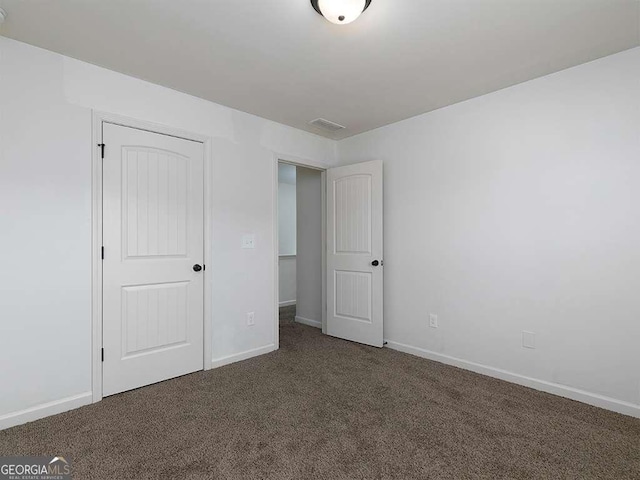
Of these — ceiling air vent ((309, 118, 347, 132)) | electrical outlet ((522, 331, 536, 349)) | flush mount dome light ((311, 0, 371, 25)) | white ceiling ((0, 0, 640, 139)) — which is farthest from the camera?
ceiling air vent ((309, 118, 347, 132))

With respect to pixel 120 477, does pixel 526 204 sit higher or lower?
higher

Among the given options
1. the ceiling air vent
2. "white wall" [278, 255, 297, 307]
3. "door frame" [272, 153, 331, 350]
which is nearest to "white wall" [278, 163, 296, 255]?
"white wall" [278, 255, 297, 307]

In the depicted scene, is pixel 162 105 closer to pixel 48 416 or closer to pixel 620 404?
pixel 48 416

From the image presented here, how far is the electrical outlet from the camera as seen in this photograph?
8.80 ft

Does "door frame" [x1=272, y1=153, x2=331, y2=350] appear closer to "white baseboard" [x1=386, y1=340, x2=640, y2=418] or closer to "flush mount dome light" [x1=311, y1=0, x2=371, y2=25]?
"white baseboard" [x1=386, y1=340, x2=640, y2=418]

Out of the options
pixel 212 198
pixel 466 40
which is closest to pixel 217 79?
pixel 212 198

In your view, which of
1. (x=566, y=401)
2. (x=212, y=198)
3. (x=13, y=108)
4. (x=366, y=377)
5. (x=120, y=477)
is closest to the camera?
(x=120, y=477)

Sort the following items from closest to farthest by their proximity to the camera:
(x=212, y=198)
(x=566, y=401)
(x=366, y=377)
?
(x=566, y=401) → (x=366, y=377) → (x=212, y=198)

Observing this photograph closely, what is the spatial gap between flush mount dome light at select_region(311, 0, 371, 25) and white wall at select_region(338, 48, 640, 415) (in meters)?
1.73

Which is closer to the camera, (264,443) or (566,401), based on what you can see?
(264,443)

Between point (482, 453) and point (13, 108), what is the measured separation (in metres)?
3.48

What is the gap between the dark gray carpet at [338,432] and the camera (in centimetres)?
173

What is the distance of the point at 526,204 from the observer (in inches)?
107

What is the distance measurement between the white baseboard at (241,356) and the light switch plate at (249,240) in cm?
105
